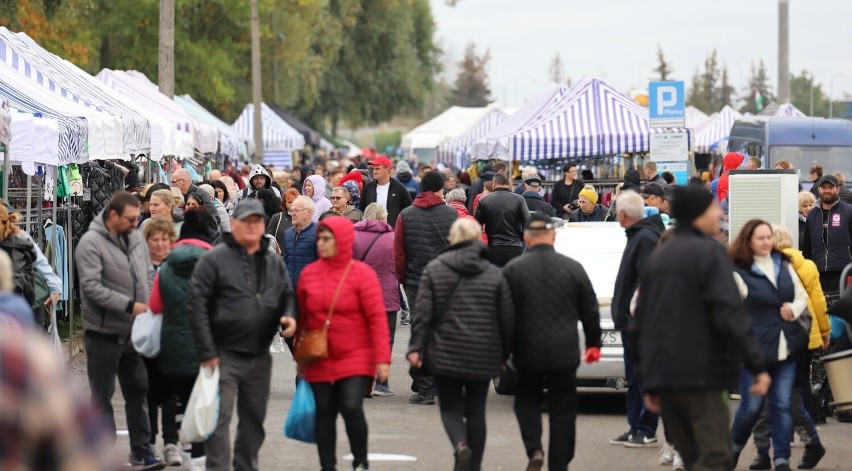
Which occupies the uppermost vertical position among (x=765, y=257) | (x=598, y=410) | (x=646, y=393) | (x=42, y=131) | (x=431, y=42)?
(x=431, y=42)

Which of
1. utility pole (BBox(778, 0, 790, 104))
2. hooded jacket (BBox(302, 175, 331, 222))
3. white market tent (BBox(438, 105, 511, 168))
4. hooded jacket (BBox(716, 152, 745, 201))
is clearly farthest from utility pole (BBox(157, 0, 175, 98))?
utility pole (BBox(778, 0, 790, 104))

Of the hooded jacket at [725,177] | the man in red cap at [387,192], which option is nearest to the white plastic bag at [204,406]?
the man in red cap at [387,192]

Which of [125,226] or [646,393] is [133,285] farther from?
[646,393]

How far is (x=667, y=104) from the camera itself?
71.8 feet

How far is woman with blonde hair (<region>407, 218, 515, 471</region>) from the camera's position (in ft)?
27.7

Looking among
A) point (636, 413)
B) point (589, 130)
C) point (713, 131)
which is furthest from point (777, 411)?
point (713, 131)

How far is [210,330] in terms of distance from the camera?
8102mm

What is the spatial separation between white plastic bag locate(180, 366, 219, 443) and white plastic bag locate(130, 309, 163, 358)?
0.61 meters

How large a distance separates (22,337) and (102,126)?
12463mm

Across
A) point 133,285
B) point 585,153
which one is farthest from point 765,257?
point 585,153

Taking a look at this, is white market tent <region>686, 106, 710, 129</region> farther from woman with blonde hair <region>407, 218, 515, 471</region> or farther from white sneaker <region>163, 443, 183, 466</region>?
woman with blonde hair <region>407, 218, 515, 471</region>

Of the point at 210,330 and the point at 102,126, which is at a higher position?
the point at 102,126

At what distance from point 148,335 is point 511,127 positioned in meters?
22.8

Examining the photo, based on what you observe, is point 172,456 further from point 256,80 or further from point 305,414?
point 256,80
